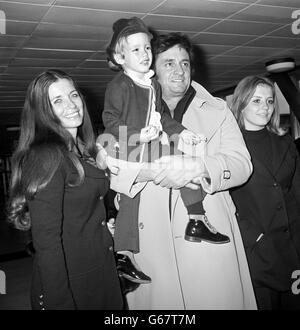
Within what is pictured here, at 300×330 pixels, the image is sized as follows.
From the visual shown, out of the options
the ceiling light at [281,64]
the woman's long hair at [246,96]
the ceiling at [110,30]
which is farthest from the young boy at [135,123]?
the ceiling light at [281,64]

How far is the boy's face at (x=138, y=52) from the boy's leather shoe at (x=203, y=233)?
69 cm

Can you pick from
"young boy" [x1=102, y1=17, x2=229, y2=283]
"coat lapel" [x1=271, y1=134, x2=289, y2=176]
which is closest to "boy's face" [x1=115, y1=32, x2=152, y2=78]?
"young boy" [x1=102, y1=17, x2=229, y2=283]

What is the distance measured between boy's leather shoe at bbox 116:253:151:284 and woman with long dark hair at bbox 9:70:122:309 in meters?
0.04

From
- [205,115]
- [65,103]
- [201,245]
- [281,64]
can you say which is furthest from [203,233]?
[281,64]

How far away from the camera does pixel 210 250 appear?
58.4 inches

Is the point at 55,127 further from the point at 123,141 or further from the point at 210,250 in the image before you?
the point at 210,250

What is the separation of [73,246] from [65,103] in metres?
0.60

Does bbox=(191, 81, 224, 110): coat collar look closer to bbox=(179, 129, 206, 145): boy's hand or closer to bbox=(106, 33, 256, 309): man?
bbox=(106, 33, 256, 309): man

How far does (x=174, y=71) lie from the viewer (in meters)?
1.62

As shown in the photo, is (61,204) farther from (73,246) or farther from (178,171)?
(178,171)

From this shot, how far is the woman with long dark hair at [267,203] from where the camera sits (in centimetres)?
195

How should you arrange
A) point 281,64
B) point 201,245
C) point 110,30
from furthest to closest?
point 281,64, point 110,30, point 201,245
